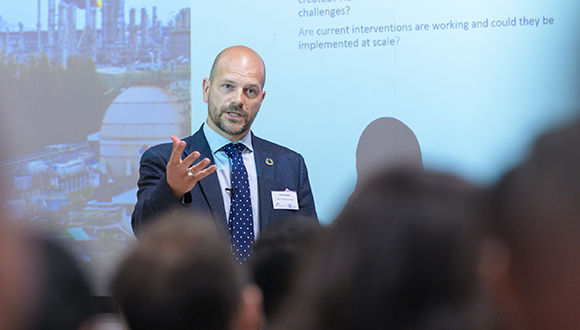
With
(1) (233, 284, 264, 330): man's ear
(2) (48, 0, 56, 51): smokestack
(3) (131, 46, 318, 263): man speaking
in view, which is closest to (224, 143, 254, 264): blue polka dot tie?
(3) (131, 46, 318, 263): man speaking

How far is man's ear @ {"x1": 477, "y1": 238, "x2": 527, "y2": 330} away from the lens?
605 millimetres

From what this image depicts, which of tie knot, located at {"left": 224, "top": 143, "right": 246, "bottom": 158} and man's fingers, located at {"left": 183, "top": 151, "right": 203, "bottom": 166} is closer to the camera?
man's fingers, located at {"left": 183, "top": 151, "right": 203, "bottom": 166}

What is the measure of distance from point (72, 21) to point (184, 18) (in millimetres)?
864

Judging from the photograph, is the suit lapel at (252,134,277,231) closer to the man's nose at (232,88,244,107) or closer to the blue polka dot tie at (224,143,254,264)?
the blue polka dot tie at (224,143,254,264)

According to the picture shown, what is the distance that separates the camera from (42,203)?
12.9 ft

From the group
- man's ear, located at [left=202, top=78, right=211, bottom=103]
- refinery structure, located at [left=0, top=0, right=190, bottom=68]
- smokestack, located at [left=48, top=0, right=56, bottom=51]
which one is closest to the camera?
man's ear, located at [left=202, top=78, right=211, bottom=103]

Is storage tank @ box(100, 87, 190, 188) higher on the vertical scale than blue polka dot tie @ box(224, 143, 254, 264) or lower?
higher

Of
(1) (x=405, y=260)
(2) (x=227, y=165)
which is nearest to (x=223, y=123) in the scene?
(2) (x=227, y=165)

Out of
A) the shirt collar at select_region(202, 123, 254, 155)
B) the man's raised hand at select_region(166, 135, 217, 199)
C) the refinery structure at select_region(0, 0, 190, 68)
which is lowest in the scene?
the man's raised hand at select_region(166, 135, 217, 199)

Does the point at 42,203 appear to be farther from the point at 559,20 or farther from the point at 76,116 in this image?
the point at 559,20

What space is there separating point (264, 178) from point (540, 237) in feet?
7.99

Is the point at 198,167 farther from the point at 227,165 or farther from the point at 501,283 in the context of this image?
the point at 501,283

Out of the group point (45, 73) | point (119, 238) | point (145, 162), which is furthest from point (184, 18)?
point (119, 238)

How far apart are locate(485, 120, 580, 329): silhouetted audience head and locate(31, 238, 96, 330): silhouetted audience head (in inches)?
17.6
